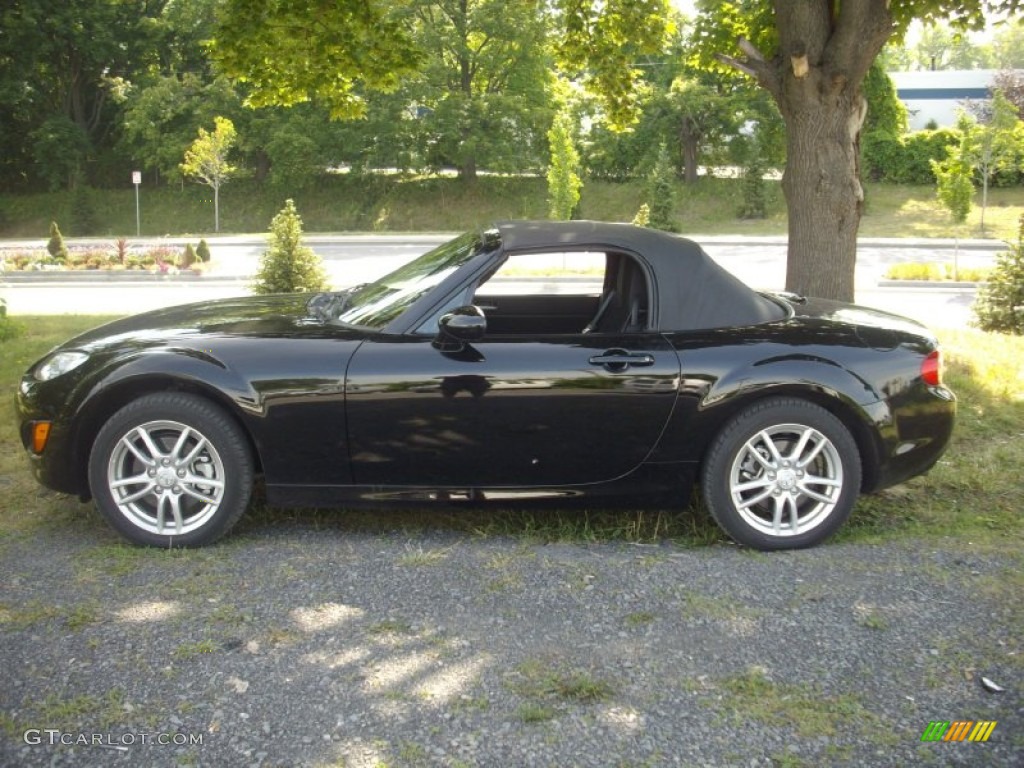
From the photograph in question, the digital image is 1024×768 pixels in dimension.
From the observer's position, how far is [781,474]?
4.36 metres

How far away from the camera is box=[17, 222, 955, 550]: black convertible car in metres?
4.24

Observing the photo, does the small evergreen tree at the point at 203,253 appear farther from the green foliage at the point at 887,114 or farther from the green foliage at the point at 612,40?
the green foliage at the point at 887,114

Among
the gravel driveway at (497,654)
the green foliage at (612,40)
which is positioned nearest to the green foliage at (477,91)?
the green foliage at (612,40)

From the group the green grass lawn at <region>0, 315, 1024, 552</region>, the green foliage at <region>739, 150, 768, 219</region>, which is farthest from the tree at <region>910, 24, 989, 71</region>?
the green grass lawn at <region>0, 315, 1024, 552</region>

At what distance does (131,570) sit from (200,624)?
2.31 feet

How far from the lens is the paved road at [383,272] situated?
642 inches

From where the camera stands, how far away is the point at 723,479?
4324mm

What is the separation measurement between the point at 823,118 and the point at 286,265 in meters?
8.95

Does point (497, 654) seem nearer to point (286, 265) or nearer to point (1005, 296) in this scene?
point (1005, 296)

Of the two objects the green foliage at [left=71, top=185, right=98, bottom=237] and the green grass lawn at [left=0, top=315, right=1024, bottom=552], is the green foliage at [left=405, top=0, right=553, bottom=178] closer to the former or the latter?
the green foliage at [left=71, top=185, right=98, bottom=237]

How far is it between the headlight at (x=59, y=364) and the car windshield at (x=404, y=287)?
4.04 ft

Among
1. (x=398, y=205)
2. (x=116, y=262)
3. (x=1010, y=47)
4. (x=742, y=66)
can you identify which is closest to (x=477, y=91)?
(x=398, y=205)

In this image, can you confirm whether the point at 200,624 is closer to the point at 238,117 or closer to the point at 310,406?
the point at 310,406

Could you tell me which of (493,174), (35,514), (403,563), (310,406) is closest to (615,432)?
(403,563)
